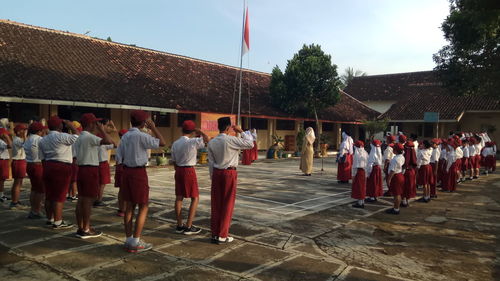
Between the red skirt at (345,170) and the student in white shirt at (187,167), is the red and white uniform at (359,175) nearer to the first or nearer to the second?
the red skirt at (345,170)

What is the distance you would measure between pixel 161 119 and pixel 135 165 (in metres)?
14.3

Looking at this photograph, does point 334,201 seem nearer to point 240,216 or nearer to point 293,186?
point 293,186

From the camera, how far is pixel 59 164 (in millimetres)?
5242

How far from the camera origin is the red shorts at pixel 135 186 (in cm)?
452

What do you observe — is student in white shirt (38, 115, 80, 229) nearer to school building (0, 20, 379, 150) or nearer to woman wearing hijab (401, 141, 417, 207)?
woman wearing hijab (401, 141, 417, 207)

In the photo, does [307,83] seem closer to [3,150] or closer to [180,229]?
[3,150]

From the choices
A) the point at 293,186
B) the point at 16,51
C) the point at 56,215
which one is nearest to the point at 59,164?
the point at 56,215

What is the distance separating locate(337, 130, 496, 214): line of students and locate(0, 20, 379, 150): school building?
9386 millimetres

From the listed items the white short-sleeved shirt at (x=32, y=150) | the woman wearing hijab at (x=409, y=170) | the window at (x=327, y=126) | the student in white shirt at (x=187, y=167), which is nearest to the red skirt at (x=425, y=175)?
the woman wearing hijab at (x=409, y=170)

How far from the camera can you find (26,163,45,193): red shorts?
5.94 meters

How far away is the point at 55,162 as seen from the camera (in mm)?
5219

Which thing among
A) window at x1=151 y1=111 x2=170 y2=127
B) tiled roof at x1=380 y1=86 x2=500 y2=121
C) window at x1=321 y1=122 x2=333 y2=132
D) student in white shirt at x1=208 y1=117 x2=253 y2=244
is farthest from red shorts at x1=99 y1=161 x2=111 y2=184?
tiled roof at x1=380 y1=86 x2=500 y2=121

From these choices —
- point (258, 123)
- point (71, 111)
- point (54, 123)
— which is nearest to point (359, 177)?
point (54, 123)

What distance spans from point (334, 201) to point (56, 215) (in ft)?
19.0
